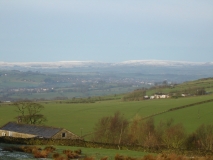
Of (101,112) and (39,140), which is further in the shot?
(101,112)

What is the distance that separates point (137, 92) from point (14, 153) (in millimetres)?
89981

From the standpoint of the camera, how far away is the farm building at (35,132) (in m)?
39.6

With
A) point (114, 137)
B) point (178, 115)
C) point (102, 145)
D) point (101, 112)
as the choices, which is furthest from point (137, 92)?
point (102, 145)

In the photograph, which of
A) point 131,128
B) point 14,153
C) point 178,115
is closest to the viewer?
point 14,153

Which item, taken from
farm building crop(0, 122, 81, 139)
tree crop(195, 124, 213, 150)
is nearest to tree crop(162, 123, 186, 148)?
tree crop(195, 124, 213, 150)

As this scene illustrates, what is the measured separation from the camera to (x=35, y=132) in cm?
4088

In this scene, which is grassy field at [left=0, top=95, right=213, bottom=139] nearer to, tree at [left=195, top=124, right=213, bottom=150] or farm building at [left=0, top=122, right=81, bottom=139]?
tree at [left=195, top=124, right=213, bottom=150]

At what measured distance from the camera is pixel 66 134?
41031 mm

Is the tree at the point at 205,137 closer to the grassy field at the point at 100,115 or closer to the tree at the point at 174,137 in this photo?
the tree at the point at 174,137

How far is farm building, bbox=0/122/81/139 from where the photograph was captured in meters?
39.6

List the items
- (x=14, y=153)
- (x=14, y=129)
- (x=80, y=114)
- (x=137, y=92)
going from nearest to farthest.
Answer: (x=14, y=153), (x=14, y=129), (x=80, y=114), (x=137, y=92)

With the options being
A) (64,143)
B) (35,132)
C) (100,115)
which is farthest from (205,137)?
(100,115)

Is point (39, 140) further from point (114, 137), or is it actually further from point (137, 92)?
point (137, 92)

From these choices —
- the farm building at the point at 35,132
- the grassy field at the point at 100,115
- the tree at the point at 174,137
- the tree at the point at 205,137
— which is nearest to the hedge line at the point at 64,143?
the farm building at the point at 35,132
